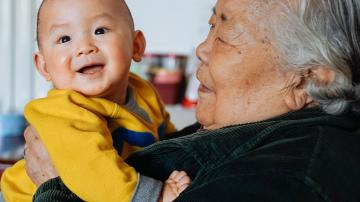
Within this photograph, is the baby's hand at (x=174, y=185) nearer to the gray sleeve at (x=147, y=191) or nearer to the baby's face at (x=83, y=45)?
the gray sleeve at (x=147, y=191)

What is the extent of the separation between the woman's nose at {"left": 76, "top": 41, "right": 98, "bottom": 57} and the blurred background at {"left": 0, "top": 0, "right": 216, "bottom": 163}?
162 cm

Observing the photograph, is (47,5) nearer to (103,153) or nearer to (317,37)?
(103,153)

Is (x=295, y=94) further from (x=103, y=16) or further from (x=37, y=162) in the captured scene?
(x=37, y=162)

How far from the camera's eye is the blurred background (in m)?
2.82

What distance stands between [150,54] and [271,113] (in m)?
1.96

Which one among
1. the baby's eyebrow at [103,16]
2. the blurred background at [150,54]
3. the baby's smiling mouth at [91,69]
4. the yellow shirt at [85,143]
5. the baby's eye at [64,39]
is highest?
the baby's eyebrow at [103,16]

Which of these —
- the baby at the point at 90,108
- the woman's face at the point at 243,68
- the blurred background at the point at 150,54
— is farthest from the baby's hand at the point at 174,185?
the blurred background at the point at 150,54

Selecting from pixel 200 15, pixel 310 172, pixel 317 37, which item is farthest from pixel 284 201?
pixel 200 15

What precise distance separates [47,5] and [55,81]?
0.18m

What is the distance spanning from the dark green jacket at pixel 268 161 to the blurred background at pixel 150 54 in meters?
1.70

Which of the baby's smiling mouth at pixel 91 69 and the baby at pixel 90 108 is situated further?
the baby's smiling mouth at pixel 91 69

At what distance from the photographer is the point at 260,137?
1054 millimetres

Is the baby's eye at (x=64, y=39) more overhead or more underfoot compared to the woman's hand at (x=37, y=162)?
more overhead

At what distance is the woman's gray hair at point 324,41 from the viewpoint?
1.12m
